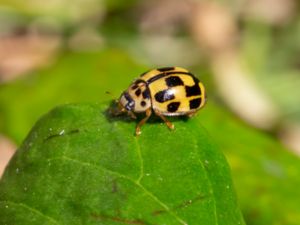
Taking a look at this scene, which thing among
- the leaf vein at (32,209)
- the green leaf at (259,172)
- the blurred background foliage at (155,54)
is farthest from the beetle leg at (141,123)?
the blurred background foliage at (155,54)

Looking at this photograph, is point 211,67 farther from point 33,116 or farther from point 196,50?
point 33,116

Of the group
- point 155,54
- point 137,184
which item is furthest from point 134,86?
point 155,54

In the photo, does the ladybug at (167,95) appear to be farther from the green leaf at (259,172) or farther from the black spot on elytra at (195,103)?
the green leaf at (259,172)

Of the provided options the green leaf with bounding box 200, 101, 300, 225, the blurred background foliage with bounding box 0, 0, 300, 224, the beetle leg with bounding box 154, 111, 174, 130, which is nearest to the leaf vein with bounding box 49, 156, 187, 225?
the beetle leg with bounding box 154, 111, 174, 130

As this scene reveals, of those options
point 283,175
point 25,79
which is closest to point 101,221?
point 283,175

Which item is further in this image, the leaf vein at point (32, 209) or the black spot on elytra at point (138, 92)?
the black spot on elytra at point (138, 92)

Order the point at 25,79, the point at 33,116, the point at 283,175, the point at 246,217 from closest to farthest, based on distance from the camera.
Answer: the point at 246,217 < the point at 283,175 < the point at 33,116 < the point at 25,79

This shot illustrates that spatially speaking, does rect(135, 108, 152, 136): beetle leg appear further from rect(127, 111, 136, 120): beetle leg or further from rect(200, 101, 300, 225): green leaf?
rect(200, 101, 300, 225): green leaf
